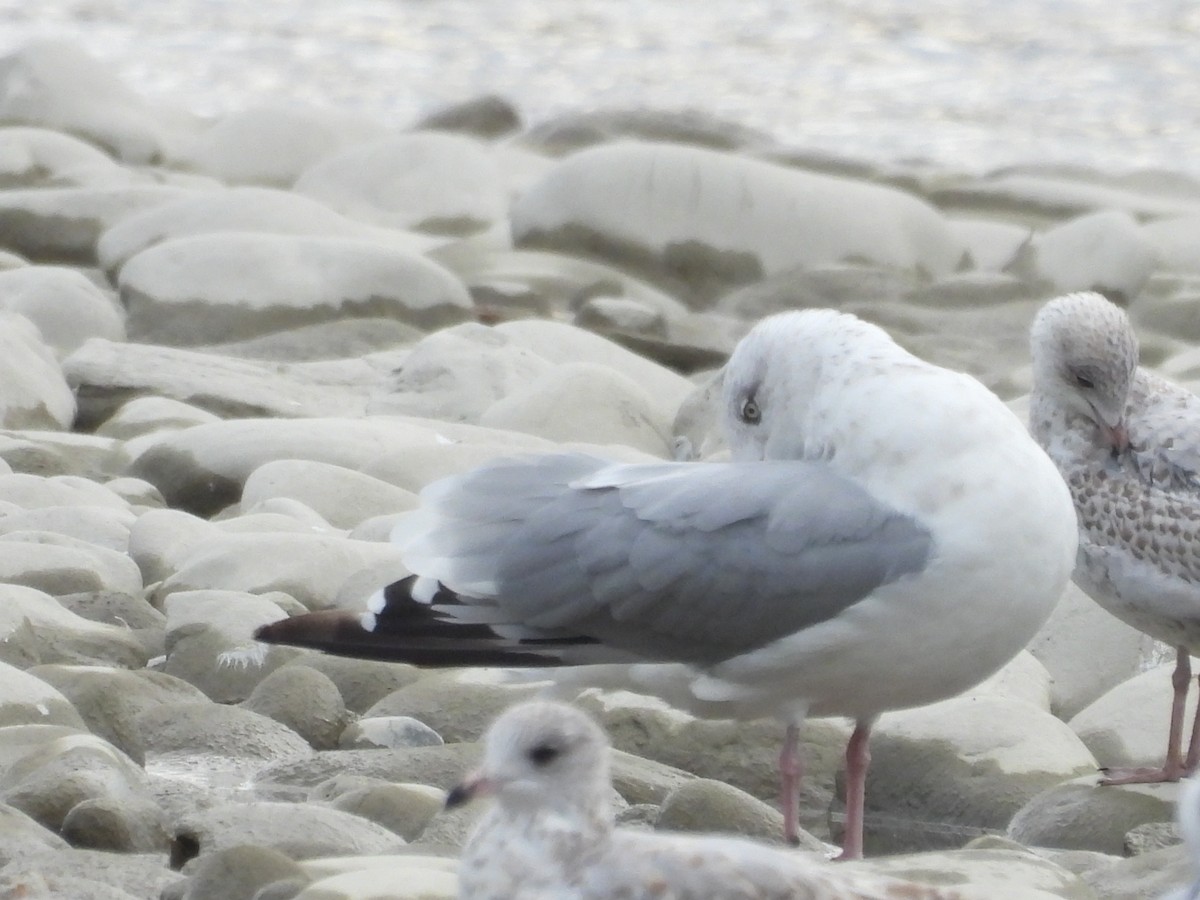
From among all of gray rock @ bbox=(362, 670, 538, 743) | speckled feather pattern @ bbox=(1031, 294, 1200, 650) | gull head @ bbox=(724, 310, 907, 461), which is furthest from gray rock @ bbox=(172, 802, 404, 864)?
speckled feather pattern @ bbox=(1031, 294, 1200, 650)

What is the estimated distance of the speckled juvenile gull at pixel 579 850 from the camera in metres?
2.99

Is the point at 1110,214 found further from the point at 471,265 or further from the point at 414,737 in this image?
the point at 414,737

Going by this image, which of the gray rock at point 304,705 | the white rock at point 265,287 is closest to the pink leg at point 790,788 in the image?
the gray rock at point 304,705

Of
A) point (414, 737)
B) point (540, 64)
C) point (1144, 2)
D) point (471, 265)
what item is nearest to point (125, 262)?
point (471, 265)

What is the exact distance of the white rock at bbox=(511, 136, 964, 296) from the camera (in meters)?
11.4

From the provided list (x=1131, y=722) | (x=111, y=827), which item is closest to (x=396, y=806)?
(x=111, y=827)

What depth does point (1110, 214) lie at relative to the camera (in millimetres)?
11930

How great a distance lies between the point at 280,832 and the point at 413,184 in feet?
30.5

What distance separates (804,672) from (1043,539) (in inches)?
20.2

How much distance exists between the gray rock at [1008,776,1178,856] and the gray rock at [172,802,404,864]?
1483 mm

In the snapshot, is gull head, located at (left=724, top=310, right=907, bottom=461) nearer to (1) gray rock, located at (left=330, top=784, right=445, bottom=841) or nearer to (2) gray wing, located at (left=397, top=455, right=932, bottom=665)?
(2) gray wing, located at (left=397, top=455, right=932, bottom=665)

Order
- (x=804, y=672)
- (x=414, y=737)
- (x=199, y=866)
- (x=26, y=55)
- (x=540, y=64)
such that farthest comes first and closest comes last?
(x=540, y=64)
(x=26, y=55)
(x=414, y=737)
(x=804, y=672)
(x=199, y=866)

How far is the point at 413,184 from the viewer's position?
42.3 ft

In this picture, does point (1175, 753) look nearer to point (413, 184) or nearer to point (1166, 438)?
point (1166, 438)
